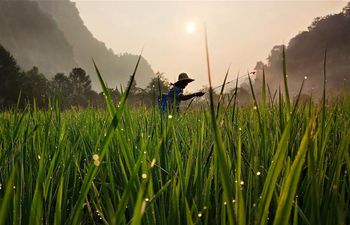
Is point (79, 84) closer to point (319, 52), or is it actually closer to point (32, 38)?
point (319, 52)

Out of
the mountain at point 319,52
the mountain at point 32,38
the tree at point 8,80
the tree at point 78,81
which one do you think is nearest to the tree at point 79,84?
the tree at point 78,81

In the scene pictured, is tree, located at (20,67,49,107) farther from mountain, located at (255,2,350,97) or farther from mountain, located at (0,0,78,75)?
mountain, located at (0,0,78,75)

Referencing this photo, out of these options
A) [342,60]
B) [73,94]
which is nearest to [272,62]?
[342,60]

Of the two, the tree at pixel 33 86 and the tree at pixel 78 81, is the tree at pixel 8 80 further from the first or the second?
the tree at pixel 78 81

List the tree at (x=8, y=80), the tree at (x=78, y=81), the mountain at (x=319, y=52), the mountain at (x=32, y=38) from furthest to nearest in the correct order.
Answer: the mountain at (x=32, y=38), the tree at (x=78, y=81), the mountain at (x=319, y=52), the tree at (x=8, y=80)

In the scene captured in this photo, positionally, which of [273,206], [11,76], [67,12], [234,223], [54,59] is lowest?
[273,206]

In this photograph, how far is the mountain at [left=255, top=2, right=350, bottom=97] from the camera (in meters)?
51.1

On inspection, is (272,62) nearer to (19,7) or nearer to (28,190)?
(28,190)

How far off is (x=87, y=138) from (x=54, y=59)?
167879 millimetres

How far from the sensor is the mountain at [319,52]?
51.1 metres

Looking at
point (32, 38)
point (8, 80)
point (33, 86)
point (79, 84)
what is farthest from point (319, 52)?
point (32, 38)

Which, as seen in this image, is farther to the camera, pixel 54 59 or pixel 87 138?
pixel 54 59

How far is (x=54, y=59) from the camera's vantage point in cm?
15725

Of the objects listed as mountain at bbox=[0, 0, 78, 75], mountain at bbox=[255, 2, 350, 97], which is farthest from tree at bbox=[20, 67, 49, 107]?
mountain at bbox=[0, 0, 78, 75]
